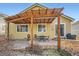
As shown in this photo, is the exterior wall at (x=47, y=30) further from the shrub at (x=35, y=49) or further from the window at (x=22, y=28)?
the shrub at (x=35, y=49)

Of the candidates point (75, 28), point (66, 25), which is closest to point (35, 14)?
point (66, 25)

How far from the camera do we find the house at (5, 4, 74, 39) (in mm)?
18250

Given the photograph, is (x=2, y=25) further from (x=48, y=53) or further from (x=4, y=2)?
(x=48, y=53)

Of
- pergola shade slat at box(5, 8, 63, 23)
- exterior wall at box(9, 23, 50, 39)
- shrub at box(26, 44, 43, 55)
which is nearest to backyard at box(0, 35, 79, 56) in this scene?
shrub at box(26, 44, 43, 55)

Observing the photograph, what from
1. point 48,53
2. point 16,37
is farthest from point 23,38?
point 48,53

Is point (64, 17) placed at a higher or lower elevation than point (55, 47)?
higher

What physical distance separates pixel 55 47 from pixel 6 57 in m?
2.57

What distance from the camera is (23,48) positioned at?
60.2ft

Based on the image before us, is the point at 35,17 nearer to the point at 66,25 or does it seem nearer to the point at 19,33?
the point at 19,33

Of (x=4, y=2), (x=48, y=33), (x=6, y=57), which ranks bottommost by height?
(x=6, y=57)

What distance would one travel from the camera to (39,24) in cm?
1862

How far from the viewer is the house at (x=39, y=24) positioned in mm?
18250

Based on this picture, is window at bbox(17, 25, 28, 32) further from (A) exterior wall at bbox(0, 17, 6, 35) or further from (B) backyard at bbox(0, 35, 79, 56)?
(A) exterior wall at bbox(0, 17, 6, 35)

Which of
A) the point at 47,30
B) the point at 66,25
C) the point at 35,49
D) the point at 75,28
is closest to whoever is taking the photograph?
the point at 75,28
